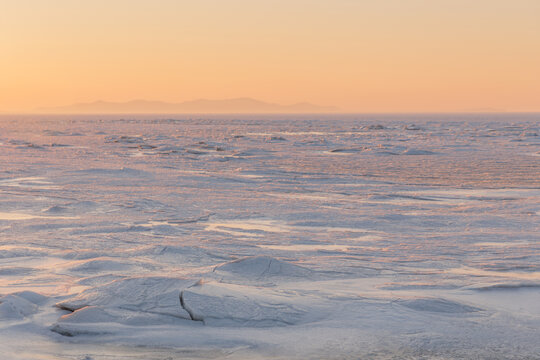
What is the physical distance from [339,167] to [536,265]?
880 centimetres

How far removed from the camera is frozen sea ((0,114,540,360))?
3348 mm

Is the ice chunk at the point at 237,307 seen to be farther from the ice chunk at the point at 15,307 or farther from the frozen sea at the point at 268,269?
the ice chunk at the point at 15,307

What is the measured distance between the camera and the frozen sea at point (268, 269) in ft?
11.0

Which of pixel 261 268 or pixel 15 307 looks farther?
pixel 261 268

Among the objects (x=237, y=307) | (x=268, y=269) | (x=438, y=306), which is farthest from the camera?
(x=268, y=269)

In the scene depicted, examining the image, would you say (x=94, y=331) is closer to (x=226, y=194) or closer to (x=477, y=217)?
(x=477, y=217)

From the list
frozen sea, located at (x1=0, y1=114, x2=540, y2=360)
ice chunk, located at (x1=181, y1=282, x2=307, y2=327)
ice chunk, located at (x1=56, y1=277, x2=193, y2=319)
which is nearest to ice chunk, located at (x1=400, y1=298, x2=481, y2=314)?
frozen sea, located at (x1=0, y1=114, x2=540, y2=360)

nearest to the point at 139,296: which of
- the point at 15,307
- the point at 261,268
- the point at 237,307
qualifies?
the point at 237,307

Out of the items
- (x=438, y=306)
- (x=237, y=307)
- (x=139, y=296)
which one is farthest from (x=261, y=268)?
(x=438, y=306)

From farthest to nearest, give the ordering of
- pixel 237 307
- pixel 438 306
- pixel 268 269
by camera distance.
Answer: pixel 268 269 → pixel 438 306 → pixel 237 307

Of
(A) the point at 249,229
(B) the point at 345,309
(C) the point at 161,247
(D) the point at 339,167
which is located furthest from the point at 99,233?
(D) the point at 339,167

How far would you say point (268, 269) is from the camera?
463 centimetres

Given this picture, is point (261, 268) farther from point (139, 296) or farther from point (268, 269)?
point (139, 296)

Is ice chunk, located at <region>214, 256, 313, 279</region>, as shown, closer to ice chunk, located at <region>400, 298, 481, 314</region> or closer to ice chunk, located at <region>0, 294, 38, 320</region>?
ice chunk, located at <region>400, 298, 481, 314</region>
